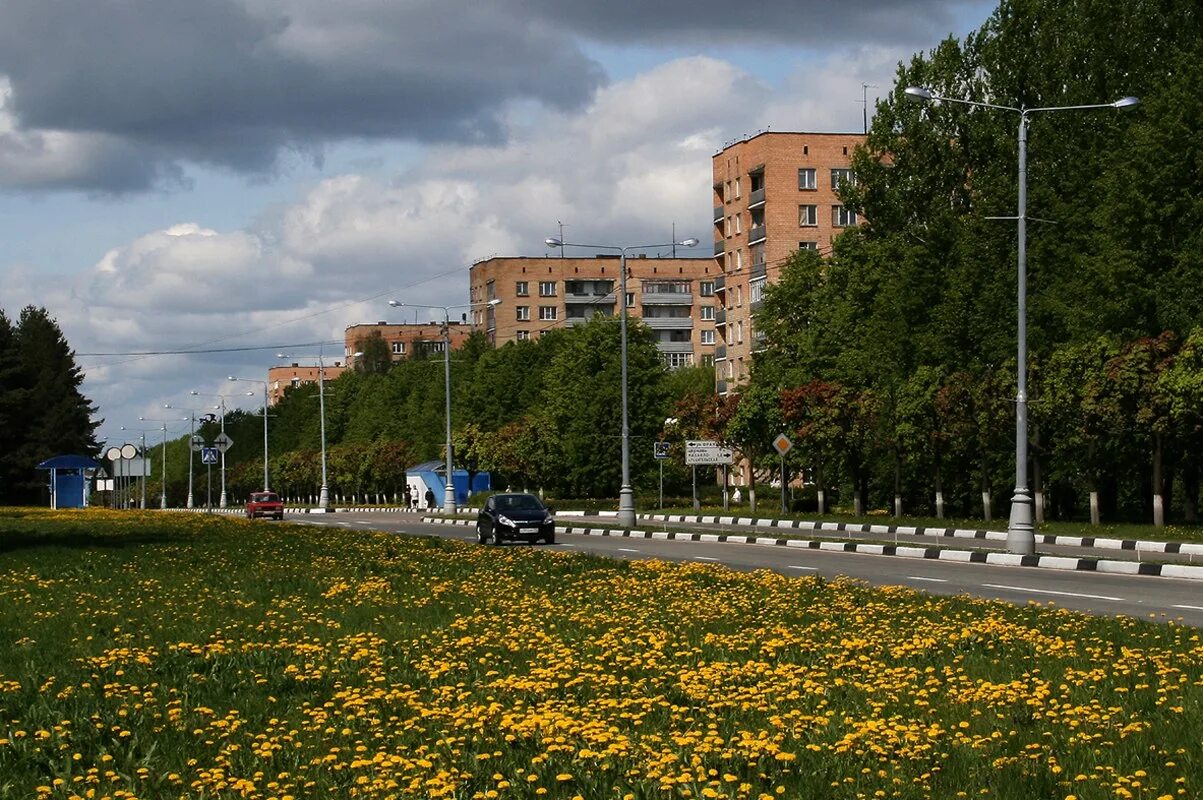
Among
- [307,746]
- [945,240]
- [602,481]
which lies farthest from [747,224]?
[307,746]

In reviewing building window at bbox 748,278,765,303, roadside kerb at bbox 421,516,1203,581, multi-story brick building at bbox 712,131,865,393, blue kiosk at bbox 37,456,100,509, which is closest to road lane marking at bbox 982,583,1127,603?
roadside kerb at bbox 421,516,1203,581

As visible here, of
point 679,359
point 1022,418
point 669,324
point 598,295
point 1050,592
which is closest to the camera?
point 1050,592

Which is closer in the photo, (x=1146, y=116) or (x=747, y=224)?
(x=1146, y=116)

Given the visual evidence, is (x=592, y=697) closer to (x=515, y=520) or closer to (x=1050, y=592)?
(x=1050, y=592)

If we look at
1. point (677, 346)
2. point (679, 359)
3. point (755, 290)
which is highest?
point (755, 290)

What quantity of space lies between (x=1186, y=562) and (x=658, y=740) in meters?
23.8

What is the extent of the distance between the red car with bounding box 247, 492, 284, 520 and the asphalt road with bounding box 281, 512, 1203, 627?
43.2 meters

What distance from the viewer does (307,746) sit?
9.38 m

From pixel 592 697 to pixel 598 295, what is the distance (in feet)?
515

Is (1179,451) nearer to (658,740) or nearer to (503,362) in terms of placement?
(658,740)

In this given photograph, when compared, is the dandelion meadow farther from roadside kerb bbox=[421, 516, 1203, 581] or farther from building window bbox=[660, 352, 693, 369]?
building window bbox=[660, 352, 693, 369]

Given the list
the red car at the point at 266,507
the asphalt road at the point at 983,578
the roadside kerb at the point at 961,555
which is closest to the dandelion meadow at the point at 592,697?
the asphalt road at the point at 983,578

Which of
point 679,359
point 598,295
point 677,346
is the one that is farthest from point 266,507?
point 598,295

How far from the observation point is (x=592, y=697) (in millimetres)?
11016
